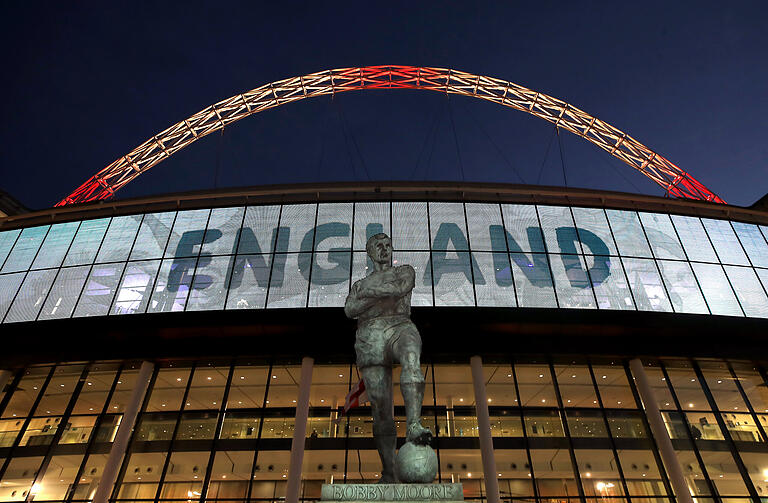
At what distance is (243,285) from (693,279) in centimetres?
2390

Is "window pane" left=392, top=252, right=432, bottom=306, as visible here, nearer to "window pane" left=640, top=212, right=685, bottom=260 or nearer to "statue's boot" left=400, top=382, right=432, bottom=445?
"window pane" left=640, top=212, right=685, bottom=260

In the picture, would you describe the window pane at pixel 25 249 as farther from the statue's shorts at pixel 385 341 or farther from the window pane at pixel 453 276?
the statue's shorts at pixel 385 341

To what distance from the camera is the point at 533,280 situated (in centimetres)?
2536

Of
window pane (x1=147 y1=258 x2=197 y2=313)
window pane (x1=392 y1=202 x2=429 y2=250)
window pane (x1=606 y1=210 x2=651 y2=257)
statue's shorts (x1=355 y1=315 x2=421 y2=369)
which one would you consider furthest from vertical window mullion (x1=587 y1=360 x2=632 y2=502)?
window pane (x1=147 y1=258 x2=197 y2=313)

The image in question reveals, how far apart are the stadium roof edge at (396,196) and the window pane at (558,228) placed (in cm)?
53

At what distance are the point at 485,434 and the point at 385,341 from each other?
1685 cm

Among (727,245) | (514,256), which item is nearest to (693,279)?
(727,245)

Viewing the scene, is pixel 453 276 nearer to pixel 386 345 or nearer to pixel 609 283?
pixel 609 283

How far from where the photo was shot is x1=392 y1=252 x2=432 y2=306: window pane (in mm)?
24578

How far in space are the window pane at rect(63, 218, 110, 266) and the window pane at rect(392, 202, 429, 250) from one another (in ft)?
55.1

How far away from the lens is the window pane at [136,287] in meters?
25.1

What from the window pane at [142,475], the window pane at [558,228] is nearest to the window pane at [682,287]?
the window pane at [558,228]

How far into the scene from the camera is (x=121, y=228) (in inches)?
1107

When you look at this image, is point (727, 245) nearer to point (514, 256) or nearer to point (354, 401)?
point (514, 256)
